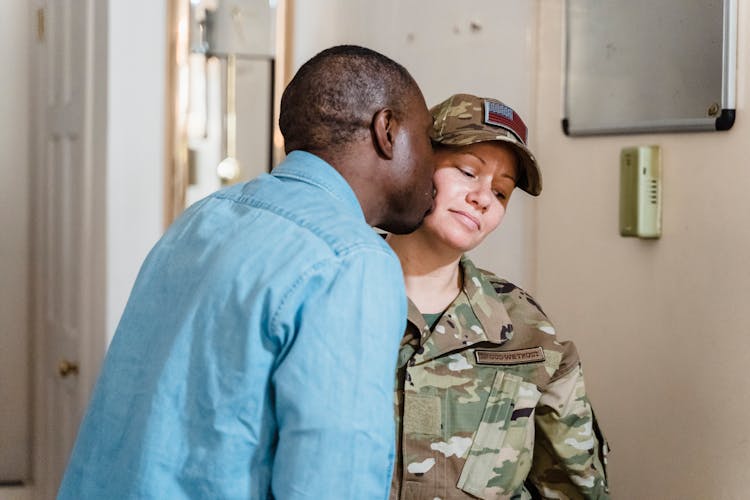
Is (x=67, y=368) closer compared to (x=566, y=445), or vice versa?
(x=566, y=445)

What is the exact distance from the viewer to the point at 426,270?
149cm

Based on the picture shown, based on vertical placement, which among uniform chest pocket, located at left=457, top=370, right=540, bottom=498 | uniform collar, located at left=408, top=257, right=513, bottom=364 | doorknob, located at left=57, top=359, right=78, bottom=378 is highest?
uniform collar, located at left=408, top=257, right=513, bottom=364

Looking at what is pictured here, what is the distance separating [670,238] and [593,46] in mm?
446

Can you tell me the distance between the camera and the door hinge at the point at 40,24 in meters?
2.75

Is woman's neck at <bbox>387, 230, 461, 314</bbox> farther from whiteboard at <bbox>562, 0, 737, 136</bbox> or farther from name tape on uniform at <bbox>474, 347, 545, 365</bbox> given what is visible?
whiteboard at <bbox>562, 0, 737, 136</bbox>

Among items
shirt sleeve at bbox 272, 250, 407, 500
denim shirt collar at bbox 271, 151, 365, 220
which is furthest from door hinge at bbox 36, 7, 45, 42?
shirt sleeve at bbox 272, 250, 407, 500

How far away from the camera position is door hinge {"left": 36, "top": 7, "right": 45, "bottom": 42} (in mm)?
2748

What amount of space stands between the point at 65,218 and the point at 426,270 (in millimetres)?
1302

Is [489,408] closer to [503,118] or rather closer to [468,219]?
[468,219]

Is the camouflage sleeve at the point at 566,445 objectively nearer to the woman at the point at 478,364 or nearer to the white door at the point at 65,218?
the woman at the point at 478,364

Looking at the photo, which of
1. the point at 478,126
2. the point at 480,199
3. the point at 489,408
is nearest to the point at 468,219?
the point at 480,199

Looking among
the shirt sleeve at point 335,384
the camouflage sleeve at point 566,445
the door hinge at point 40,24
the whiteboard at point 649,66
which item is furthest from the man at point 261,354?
the door hinge at point 40,24

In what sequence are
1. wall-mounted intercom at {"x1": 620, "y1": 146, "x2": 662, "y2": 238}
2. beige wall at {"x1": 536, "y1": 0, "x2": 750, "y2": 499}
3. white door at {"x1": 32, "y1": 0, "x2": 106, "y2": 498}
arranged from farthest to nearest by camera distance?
white door at {"x1": 32, "y1": 0, "x2": 106, "y2": 498}, wall-mounted intercom at {"x1": 620, "y1": 146, "x2": 662, "y2": 238}, beige wall at {"x1": 536, "y1": 0, "x2": 750, "y2": 499}

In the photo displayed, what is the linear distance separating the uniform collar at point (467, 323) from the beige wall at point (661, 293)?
0.42 m
